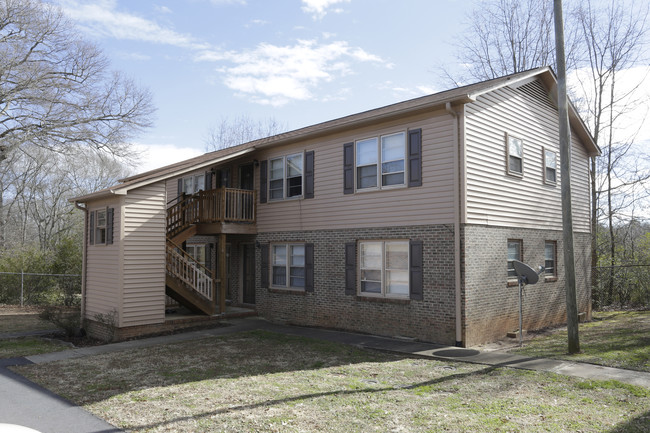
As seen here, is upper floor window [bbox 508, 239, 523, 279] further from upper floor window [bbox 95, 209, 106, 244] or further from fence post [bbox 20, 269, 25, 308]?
fence post [bbox 20, 269, 25, 308]

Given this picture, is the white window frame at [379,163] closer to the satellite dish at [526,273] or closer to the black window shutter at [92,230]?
the satellite dish at [526,273]

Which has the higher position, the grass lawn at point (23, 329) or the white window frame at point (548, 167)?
the white window frame at point (548, 167)

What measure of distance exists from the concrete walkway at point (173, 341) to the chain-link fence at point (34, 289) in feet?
35.7

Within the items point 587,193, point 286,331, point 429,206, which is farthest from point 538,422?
point 587,193

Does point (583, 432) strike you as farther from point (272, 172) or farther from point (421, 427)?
point (272, 172)

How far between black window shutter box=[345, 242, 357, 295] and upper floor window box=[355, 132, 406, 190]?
1.74 meters

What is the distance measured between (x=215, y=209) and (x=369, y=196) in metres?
5.48

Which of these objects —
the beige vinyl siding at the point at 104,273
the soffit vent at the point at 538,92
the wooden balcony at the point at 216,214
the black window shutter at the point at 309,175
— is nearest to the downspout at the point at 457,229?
the soffit vent at the point at 538,92

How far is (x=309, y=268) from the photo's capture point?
48.9 ft

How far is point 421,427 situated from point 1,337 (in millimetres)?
13416

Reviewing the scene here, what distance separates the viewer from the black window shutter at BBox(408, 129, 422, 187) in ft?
40.3

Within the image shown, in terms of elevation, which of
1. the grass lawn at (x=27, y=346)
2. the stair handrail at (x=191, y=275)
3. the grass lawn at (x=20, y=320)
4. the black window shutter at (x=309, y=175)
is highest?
the black window shutter at (x=309, y=175)

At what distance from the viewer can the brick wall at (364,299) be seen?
1165 centimetres

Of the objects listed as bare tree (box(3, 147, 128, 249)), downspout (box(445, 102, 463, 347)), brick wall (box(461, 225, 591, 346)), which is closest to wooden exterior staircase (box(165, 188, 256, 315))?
downspout (box(445, 102, 463, 347))
